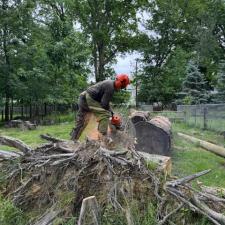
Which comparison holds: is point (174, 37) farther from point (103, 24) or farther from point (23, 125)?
point (23, 125)

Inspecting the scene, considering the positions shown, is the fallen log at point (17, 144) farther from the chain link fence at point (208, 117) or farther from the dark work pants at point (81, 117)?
the chain link fence at point (208, 117)

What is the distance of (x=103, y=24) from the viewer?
116ft

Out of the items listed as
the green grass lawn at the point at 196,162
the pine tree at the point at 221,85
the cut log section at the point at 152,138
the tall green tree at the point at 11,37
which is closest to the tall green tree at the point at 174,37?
the pine tree at the point at 221,85

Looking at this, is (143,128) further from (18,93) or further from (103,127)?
(18,93)

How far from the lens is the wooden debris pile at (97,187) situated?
445 cm

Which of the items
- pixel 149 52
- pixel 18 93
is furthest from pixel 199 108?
pixel 149 52

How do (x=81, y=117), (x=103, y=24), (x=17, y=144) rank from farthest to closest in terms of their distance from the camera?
1. (x=103, y=24)
2. (x=81, y=117)
3. (x=17, y=144)

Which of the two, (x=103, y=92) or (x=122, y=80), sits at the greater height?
(x=122, y=80)

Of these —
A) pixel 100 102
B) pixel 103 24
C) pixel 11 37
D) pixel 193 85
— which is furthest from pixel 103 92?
pixel 103 24

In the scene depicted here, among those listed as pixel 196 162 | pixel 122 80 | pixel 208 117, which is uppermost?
pixel 122 80

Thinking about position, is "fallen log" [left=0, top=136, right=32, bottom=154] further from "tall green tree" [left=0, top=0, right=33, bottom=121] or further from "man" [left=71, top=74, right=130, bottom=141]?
"tall green tree" [left=0, top=0, right=33, bottom=121]

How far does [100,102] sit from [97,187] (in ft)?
A: 11.5

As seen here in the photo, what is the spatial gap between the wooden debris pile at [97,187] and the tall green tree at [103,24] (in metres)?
30.0

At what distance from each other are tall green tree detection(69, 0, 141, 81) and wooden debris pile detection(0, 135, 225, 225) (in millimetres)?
30050
